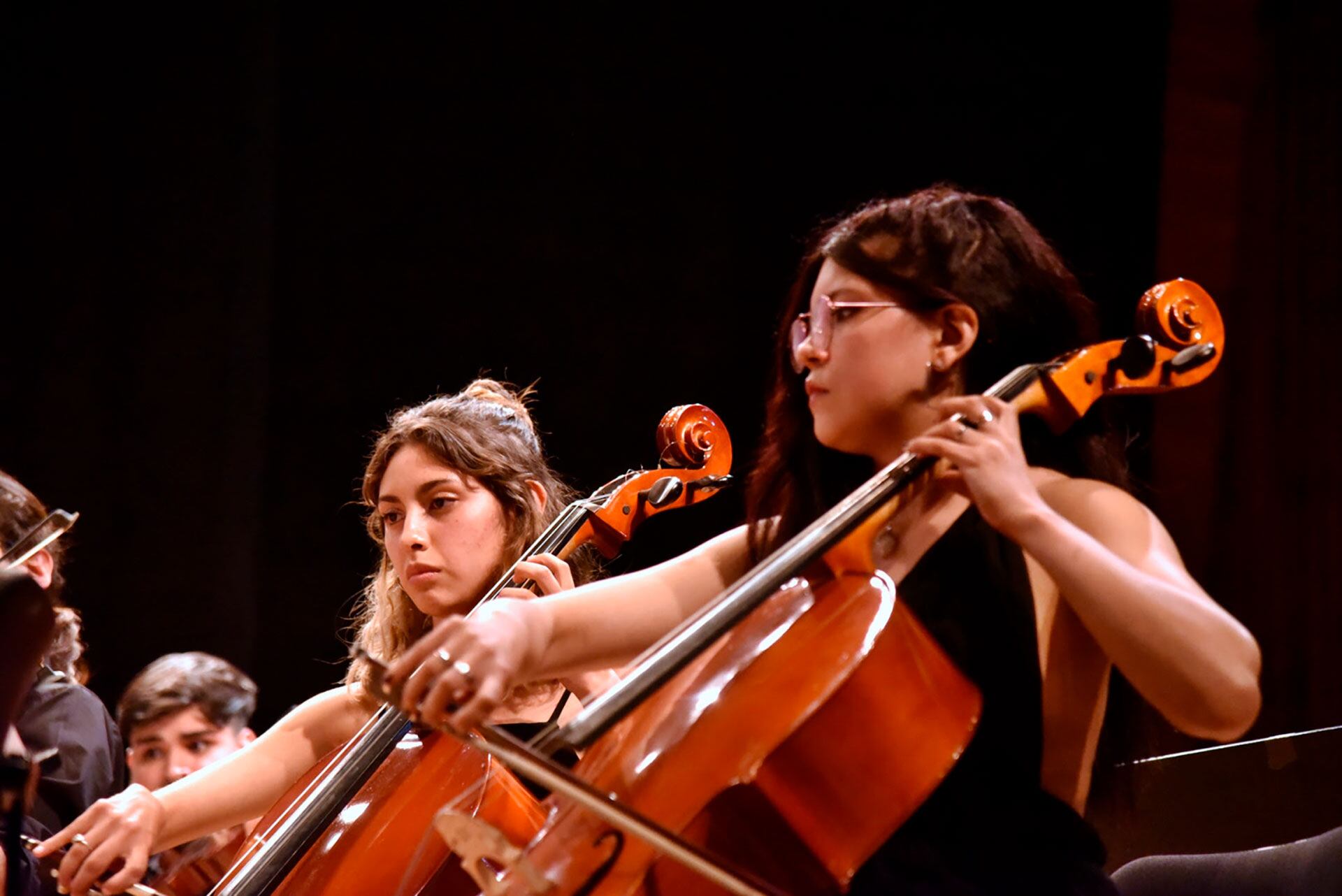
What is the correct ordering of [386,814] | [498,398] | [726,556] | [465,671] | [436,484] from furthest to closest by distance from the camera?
[498,398], [436,484], [386,814], [726,556], [465,671]

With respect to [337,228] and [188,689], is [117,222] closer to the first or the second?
[337,228]

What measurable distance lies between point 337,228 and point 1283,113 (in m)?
2.22

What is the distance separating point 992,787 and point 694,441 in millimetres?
801

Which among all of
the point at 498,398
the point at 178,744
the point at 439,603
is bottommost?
the point at 178,744

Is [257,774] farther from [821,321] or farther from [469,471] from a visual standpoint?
[821,321]

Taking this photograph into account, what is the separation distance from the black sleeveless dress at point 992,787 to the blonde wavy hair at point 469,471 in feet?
2.75

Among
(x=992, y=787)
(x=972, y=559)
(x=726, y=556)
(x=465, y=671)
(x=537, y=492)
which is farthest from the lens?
(x=537, y=492)

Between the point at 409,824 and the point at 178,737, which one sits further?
the point at 178,737

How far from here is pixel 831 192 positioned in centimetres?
347

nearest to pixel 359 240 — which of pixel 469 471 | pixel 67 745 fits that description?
pixel 67 745

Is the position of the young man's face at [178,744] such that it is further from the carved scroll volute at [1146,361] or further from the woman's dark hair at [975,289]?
the carved scroll volute at [1146,361]

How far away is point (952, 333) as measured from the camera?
4.66ft

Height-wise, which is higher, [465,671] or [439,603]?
[465,671]

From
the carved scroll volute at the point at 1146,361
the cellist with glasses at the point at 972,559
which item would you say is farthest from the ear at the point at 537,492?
the carved scroll volute at the point at 1146,361
